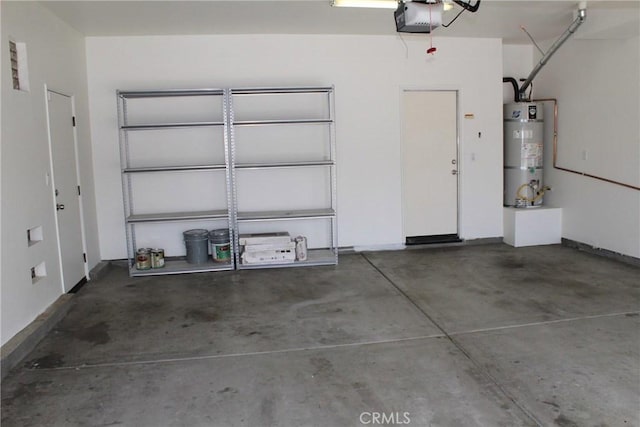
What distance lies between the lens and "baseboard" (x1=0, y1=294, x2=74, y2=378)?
131 inches

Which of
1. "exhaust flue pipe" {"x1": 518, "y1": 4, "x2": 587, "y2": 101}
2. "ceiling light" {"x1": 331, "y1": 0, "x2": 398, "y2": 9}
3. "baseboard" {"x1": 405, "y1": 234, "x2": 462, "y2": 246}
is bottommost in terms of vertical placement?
"baseboard" {"x1": 405, "y1": 234, "x2": 462, "y2": 246}

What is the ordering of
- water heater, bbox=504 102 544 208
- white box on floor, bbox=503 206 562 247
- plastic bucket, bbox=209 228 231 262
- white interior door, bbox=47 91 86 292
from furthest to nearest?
water heater, bbox=504 102 544 208 → white box on floor, bbox=503 206 562 247 → plastic bucket, bbox=209 228 231 262 → white interior door, bbox=47 91 86 292

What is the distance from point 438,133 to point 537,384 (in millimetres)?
4289

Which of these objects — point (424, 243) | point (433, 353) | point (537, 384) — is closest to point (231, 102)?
point (424, 243)

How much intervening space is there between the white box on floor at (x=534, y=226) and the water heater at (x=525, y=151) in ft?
0.77

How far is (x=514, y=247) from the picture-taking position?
6.70 meters

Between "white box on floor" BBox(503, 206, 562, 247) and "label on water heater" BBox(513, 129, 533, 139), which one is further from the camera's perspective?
"label on water heater" BBox(513, 129, 533, 139)

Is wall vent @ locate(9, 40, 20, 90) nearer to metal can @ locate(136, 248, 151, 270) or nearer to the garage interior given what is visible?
the garage interior

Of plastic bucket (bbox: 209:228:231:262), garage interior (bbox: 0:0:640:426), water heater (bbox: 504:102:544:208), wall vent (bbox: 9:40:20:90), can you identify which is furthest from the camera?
water heater (bbox: 504:102:544:208)

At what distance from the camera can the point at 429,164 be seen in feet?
22.2

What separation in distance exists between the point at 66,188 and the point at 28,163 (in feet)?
3.08

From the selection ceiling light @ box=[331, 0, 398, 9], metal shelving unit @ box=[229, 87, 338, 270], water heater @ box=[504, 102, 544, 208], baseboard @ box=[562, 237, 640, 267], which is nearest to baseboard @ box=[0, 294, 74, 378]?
metal shelving unit @ box=[229, 87, 338, 270]

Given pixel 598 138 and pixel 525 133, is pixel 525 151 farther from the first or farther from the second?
pixel 598 138

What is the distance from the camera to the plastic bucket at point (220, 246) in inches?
234
